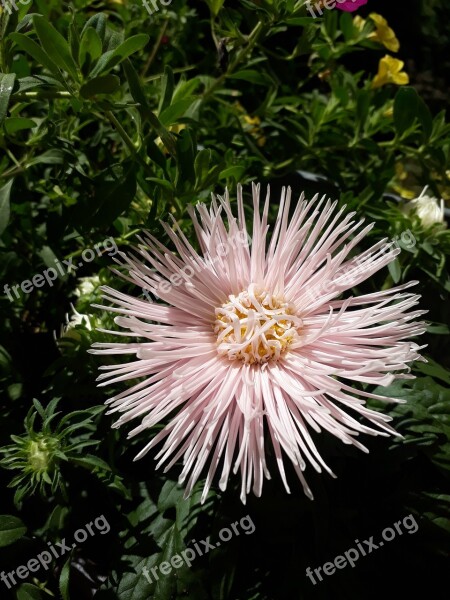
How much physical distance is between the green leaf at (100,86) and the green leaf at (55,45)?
0.02 meters

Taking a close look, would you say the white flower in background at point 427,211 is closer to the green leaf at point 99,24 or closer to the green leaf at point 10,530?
the green leaf at point 99,24

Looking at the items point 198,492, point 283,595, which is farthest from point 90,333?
point 283,595

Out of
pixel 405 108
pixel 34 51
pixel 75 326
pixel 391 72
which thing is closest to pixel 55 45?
pixel 34 51

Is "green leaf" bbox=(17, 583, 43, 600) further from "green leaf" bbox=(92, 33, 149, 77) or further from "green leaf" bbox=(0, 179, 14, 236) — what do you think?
"green leaf" bbox=(92, 33, 149, 77)

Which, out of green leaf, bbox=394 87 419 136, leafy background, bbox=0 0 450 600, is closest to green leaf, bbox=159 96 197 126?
leafy background, bbox=0 0 450 600

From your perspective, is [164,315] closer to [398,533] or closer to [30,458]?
[30,458]

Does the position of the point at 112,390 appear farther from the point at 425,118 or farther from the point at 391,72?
the point at 391,72

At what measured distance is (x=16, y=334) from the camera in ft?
2.54

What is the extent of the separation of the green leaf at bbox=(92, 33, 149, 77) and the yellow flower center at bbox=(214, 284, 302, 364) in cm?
22

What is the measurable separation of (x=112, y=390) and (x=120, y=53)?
30 cm

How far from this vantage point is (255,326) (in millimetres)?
523

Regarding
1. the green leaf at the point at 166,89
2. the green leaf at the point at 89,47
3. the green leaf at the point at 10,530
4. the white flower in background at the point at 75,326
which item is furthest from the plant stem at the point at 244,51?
the green leaf at the point at 10,530

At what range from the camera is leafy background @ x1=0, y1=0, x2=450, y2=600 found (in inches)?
21.8

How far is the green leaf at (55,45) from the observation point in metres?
0.47
